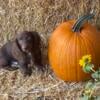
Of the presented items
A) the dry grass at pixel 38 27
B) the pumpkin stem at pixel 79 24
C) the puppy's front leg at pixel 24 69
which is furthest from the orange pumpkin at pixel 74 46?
the puppy's front leg at pixel 24 69

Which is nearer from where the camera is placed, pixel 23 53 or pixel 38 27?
pixel 23 53

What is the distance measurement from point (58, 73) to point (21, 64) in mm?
392

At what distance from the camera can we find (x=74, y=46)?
3.51 meters

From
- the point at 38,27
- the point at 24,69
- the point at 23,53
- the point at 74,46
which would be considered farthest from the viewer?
the point at 38,27

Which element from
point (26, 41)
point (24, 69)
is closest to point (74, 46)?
point (26, 41)

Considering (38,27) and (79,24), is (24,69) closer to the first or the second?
(38,27)

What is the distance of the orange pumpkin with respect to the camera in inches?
138

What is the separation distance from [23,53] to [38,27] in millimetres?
521

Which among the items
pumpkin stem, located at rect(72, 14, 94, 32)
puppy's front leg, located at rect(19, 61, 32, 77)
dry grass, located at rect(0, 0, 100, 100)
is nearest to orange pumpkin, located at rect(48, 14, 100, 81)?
pumpkin stem, located at rect(72, 14, 94, 32)

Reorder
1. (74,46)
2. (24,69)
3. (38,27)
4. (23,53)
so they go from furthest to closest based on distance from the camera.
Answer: (38,27) < (24,69) < (23,53) < (74,46)

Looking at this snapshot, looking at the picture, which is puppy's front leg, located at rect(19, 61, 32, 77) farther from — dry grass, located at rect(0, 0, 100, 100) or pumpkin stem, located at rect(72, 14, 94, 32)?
pumpkin stem, located at rect(72, 14, 94, 32)

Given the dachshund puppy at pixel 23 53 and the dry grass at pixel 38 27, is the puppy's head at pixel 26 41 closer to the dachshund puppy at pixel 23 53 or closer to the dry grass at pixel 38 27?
the dachshund puppy at pixel 23 53

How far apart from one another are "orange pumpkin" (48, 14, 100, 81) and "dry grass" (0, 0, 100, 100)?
0.53 ft

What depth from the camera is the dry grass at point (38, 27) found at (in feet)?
11.9
